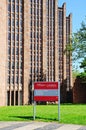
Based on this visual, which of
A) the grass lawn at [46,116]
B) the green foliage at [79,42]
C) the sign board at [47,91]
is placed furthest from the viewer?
the green foliage at [79,42]

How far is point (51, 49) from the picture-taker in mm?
77188

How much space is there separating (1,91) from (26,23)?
31.1 metres

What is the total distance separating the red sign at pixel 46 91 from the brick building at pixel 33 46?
1602 inches

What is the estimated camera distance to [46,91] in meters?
18.8

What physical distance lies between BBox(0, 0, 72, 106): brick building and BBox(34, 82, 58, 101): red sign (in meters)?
40.7

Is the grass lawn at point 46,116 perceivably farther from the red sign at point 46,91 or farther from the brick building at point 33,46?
the brick building at point 33,46

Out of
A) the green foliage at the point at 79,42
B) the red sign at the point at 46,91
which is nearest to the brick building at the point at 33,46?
the green foliage at the point at 79,42

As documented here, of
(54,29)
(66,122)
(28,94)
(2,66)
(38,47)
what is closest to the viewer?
(66,122)

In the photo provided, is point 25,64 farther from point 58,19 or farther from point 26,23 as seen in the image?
point 58,19

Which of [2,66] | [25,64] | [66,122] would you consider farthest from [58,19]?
[66,122]

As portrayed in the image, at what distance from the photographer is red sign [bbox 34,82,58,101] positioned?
1862 centimetres

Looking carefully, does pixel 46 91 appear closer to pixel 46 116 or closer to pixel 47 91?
pixel 47 91

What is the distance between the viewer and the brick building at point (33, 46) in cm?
6656

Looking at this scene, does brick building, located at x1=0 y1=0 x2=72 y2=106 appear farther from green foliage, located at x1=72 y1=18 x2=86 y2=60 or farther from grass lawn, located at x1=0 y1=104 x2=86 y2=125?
grass lawn, located at x1=0 y1=104 x2=86 y2=125
